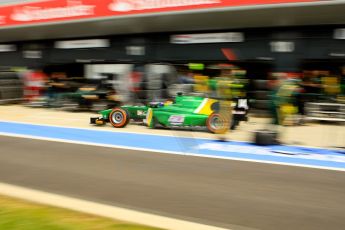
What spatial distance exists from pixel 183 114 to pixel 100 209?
22.9 ft

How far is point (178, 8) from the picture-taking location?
45.9ft

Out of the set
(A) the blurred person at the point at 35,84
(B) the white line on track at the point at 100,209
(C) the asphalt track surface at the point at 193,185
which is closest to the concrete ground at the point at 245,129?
(A) the blurred person at the point at 35,84

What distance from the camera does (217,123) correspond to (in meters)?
11.5

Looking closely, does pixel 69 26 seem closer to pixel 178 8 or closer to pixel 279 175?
pixel 178 8

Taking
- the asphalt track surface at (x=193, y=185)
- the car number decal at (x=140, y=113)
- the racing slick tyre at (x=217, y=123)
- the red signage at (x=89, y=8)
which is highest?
the red signage at (x=89, y=8)

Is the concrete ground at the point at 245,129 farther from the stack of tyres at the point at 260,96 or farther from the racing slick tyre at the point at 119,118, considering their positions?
the stack of tyres at the point at 260,96

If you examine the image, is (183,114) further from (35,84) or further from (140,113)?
(35,84)

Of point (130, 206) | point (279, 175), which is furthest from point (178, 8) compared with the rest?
point (130, 206)

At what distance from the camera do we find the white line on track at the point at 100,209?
4.49m

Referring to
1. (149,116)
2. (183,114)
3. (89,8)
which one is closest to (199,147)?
(183,114)

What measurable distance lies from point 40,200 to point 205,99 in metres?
7.08

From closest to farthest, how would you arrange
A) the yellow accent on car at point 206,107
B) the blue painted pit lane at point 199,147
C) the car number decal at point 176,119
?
the blue painted pit lane at point 199,147 < the yellow accent on car at point 206,107 < the car number decal at point 176,119

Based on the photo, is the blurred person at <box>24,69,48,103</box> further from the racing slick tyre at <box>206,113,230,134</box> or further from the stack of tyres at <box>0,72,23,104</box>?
the racing slick tyre at <box>206,113,230,134</box>

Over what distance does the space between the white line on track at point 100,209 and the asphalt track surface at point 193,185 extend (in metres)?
0.25
